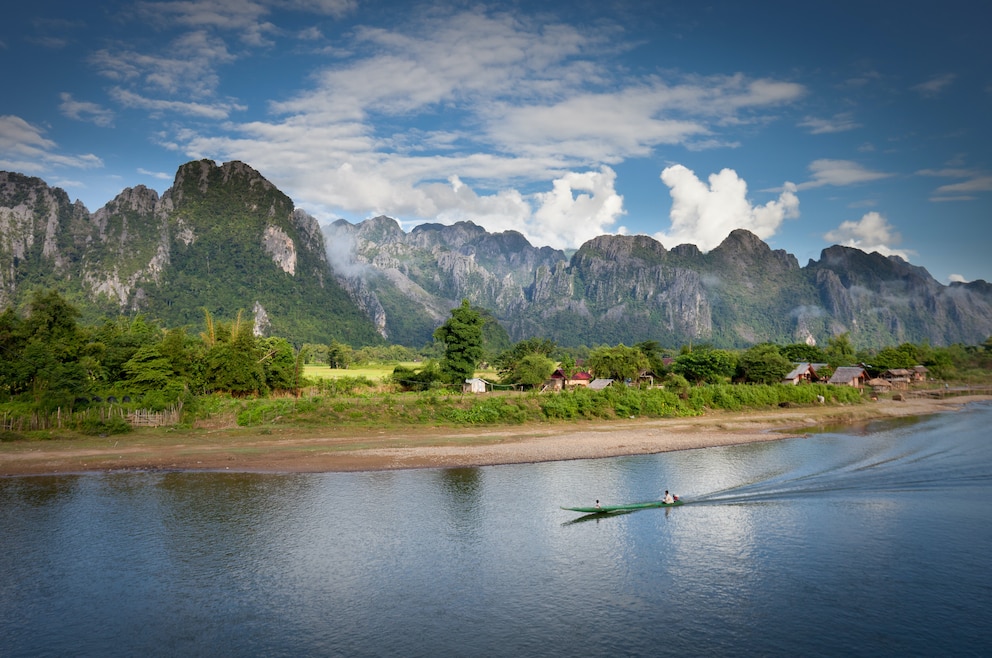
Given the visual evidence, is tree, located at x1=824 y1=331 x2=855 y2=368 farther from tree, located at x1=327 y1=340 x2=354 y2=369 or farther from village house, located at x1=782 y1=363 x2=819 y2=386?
tree, located at x1=327 y1=340 x2=354 y2=369

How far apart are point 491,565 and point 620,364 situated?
235 feet

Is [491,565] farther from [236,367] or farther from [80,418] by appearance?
[236,367]

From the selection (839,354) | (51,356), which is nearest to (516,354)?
(51,356)

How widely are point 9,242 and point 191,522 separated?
198852 millimetres

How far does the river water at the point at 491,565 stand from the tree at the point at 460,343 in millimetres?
37121

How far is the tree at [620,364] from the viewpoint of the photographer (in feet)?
304

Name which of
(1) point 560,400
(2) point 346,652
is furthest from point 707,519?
(1) point 560,400

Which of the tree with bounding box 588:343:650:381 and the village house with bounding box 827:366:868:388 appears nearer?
the tree with bounding box 588:343:650:381

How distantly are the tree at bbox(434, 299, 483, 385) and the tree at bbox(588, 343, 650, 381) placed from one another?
25139mm

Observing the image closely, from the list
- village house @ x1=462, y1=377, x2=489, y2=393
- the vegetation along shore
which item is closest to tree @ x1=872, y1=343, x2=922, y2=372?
the vegetation along shore

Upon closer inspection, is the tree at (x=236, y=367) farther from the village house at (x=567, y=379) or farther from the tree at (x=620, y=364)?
the tree at (x=620, y=364)

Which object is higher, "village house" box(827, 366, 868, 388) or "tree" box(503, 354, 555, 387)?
"tree" box(503, 354, 555, 387)

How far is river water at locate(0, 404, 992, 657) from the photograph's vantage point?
18.7m

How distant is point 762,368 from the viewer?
3627 inches
